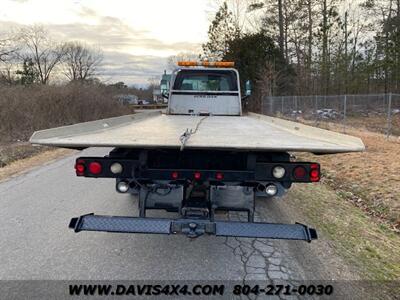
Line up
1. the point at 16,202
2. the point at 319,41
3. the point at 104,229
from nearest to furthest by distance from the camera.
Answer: the point at 104,229 < the point at 16,202 < the point at 319,41

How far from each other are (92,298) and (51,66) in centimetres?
6333

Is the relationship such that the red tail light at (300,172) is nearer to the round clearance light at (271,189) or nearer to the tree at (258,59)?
the round clearance light at (271,189)

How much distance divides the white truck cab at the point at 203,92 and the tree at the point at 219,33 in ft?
91.2

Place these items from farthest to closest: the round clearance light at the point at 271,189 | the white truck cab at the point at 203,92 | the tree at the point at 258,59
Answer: the tree at the point at 258,59
the white truck cab at the point at 203,92
the round clearance light at the point at 271,189

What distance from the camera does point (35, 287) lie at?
11.3ft

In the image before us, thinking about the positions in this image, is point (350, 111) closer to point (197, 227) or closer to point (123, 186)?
point (123, 186)

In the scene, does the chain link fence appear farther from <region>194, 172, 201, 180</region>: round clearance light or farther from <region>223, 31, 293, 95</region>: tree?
<region>194, 172, 201, 180</region>: round clearance light

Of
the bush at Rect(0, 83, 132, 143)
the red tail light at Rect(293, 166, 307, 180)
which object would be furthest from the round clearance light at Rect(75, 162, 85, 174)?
the bush at Rect(0, 83, 132, 143)

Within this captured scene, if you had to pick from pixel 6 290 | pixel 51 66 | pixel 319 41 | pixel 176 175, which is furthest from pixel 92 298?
pixel 51 66

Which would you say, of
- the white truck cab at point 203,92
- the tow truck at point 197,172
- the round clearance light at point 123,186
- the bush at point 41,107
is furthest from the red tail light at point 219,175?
the bush at point 41,107

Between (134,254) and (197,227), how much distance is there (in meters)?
1.07

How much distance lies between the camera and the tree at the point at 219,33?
36.7 m

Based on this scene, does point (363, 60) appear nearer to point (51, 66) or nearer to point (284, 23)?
point (284, 23)

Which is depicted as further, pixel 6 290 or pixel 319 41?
pixel 319 41
